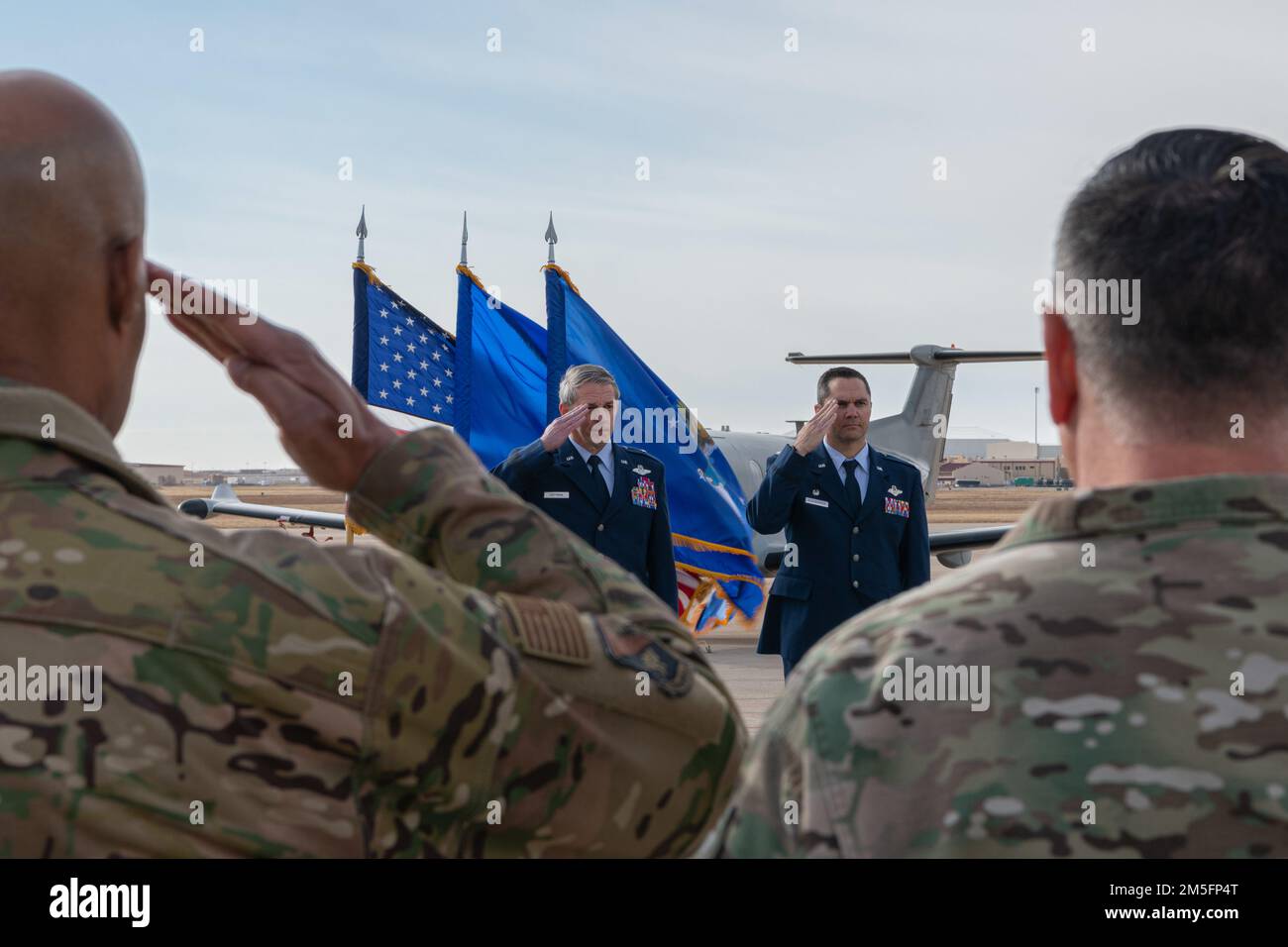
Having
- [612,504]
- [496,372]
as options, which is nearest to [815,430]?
[612,504]

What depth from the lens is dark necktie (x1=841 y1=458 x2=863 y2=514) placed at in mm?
6258

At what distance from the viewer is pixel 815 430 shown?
594cm

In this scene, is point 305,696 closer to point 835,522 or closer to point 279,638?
point 279,638

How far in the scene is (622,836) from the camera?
1.35m

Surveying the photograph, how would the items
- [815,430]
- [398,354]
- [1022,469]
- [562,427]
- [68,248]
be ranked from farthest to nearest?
1. [1022,469]
2. [398,354]
3. [815,430]
4. [562,427]
5. [68,248]

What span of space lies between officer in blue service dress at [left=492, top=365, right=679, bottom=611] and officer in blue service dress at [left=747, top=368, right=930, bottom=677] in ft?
1.72

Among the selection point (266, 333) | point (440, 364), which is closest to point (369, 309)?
point (440, 364)

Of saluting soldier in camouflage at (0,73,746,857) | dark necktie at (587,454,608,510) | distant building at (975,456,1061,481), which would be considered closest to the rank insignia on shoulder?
dark necktie at (587,454,608,510)

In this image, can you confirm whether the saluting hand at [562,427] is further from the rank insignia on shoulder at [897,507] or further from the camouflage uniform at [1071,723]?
the camouflage uniform at [1071,723]

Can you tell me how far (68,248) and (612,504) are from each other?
4.76 meters

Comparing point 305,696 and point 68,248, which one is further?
point 68,248

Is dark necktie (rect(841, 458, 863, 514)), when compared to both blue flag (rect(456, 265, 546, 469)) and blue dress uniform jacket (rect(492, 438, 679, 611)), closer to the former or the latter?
blue dress uniform jacket (rect(492, 438, 679, 611))
